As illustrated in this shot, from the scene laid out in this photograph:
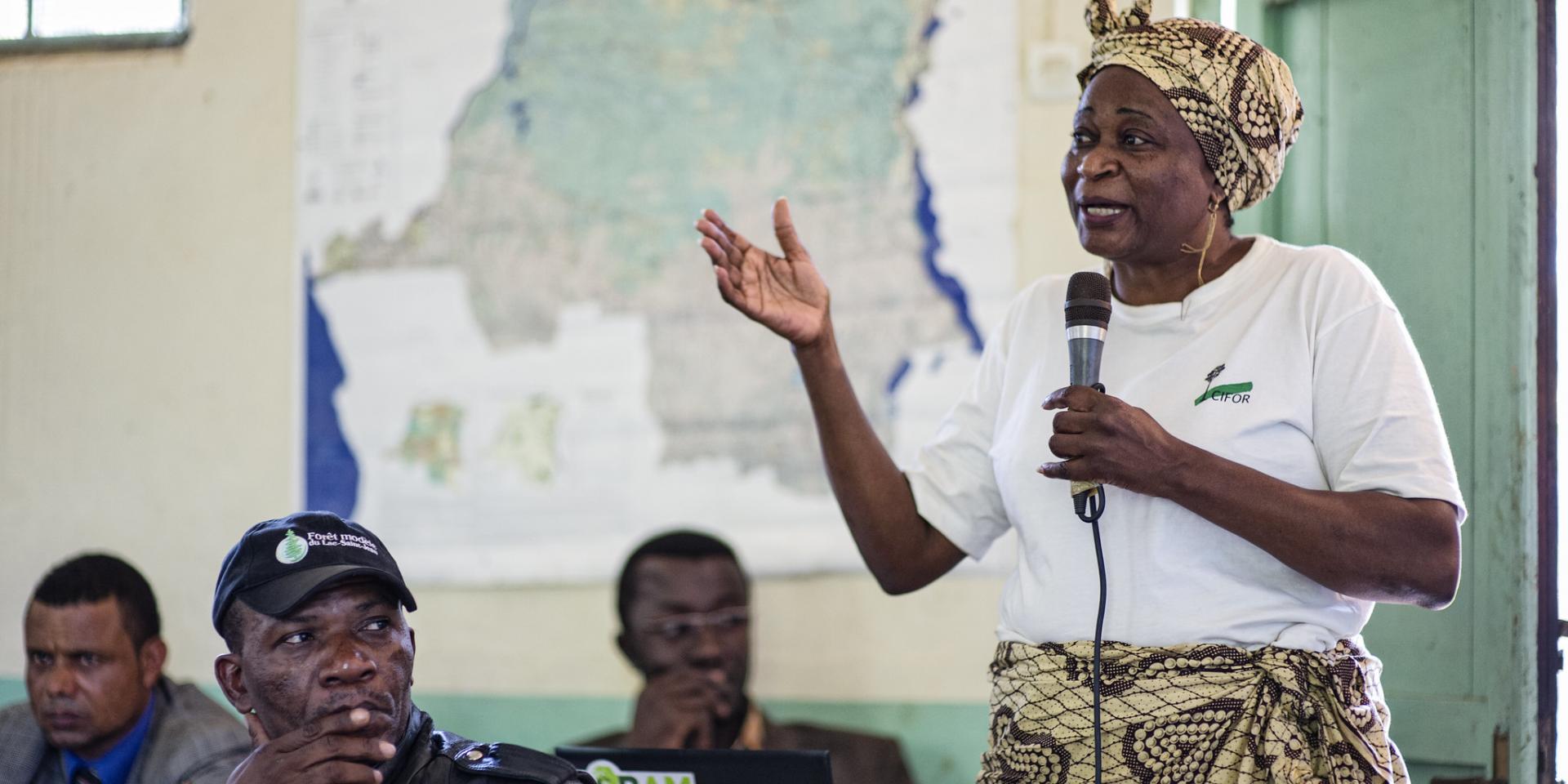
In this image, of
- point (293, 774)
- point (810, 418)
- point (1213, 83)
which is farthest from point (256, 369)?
point (1213, 83)

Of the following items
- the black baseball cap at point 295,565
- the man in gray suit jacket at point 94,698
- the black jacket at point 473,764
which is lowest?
the man in gray suit jacket at point 94,698

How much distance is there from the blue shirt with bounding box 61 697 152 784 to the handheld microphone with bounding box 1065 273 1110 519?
98.7 inches

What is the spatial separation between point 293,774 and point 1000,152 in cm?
258

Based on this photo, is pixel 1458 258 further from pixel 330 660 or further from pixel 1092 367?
pixel 330 660

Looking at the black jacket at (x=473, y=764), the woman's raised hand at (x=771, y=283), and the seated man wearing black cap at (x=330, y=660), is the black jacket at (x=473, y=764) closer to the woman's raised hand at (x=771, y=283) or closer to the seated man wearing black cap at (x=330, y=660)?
the seated man wearing black cap at (x=330, y=660)

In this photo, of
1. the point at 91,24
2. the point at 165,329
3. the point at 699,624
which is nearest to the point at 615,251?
the point at 699,624

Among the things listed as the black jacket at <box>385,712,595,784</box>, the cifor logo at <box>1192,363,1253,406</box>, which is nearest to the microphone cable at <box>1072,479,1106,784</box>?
the cifor logo at <box>1192,363,1253,406</box>

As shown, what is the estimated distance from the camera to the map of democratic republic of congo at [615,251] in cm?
384

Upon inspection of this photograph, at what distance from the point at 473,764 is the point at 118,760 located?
2060 millimetres

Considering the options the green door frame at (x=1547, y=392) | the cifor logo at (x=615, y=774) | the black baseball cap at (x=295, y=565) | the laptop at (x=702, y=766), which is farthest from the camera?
the green door frame at (x=1547, y=392)

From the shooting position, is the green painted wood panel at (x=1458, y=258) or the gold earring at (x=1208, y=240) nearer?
the gold earring at (x=1208, y=240)

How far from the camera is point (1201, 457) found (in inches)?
67.2

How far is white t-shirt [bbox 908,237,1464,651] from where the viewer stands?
5.78 feet

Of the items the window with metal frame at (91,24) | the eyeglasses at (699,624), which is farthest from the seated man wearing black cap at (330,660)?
the window with metal frame at (91,24)
